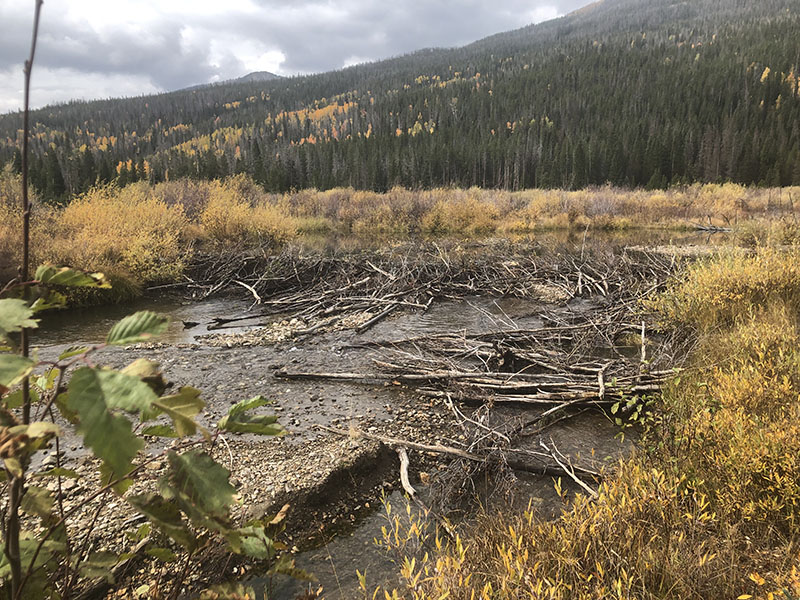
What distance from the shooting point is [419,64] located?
194 m

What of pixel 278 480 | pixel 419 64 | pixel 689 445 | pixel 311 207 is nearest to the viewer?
pixel 689 445

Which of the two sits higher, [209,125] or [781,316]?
[209,125]

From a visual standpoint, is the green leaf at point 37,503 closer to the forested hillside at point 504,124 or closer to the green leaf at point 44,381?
the green leaf at point 44,381

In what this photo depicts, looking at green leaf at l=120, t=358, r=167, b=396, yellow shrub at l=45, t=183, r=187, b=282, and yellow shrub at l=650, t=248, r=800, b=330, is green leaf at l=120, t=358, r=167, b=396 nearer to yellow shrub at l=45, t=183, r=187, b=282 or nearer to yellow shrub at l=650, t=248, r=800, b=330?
yellow shrub at l=650, t=248, r=800, b=330

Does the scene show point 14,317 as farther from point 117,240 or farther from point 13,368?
point 117,240

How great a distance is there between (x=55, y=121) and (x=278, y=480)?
192m

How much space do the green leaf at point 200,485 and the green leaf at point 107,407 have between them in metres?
0.18

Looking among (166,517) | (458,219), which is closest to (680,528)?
(166,517)

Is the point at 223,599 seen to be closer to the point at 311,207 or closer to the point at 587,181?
the point at 311,207

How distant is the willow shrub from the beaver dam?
1.91ft

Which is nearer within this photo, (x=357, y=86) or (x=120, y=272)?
(x=120, y=272)

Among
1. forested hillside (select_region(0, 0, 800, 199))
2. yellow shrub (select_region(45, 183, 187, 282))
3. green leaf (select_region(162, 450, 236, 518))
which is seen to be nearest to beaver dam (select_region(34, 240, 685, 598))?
yellow shrub (select_region(45, 183, 187, 282))

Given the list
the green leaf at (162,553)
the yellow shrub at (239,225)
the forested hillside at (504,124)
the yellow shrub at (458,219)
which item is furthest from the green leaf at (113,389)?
the forested hillside at (504,124)

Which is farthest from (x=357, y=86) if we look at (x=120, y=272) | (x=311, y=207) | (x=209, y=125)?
(x=120, y=272)
